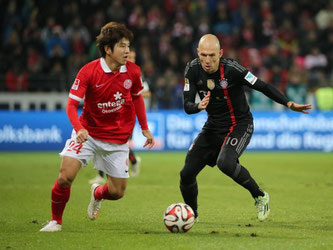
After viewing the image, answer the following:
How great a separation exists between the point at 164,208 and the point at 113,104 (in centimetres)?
249

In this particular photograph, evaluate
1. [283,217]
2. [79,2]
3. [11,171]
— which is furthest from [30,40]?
[283,217]

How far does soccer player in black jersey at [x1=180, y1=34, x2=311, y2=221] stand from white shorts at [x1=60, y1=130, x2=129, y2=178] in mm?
874

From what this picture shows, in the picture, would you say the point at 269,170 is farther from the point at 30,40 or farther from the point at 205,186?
the point at 30,40

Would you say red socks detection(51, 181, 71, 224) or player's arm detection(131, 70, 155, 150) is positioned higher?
player's arm detection(131, 70, 155, 150)

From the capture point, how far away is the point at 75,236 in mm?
7203

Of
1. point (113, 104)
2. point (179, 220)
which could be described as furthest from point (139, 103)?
point (179, 220)

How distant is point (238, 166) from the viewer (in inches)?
317

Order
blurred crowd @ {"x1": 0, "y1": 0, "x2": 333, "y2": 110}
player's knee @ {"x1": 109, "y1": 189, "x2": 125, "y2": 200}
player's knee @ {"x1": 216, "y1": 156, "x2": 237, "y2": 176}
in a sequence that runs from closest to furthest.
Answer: player's knee @ {"x1": 109, "y1": 189, "x2": 125, "y2": 200} → player's knee @ {"x1": 216, "y1": 156, "x2": 237, "y2": 176} → blurred crowd @ {"x1": 0, "y1": 0, "x2": 333, "y2": 110}

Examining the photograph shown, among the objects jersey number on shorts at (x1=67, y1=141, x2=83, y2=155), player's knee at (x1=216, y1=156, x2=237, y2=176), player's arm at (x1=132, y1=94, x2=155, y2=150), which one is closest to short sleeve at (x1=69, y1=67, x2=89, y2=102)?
jersey number on shorts at (x1=67, y1=141, x2=83, y2=155)

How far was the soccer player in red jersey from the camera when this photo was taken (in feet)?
24.2

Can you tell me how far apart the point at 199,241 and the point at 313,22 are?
1851 centimetres

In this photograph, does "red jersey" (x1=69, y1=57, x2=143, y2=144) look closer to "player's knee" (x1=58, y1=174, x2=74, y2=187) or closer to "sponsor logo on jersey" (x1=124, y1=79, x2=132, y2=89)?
"sponsor logo on jersey" (x1=124, y1=79, x2=132, y2=89)

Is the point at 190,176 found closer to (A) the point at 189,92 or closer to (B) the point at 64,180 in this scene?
(A) the point at 189,92

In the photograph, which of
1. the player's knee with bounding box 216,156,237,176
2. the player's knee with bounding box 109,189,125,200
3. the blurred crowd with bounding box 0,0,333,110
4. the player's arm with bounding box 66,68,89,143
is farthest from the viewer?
the blurred crowd with bounding box 0,0,333,110
